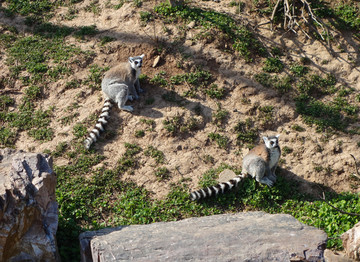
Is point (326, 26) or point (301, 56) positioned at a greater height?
point (326, 26)

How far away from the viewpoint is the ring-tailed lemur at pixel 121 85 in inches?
360


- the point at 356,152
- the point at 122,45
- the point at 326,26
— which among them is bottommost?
the point at 356,152

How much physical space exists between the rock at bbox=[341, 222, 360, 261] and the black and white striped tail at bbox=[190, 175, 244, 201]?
220cm

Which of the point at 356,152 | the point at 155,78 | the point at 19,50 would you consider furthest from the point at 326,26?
the point at 19,50

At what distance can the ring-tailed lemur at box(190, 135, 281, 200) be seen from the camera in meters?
7.85

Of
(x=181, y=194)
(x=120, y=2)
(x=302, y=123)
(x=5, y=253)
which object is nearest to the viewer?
(x=5, y=253)

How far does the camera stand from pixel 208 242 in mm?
5246

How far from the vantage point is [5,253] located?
522 centimetres

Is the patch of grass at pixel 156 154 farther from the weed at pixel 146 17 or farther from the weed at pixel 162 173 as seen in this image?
the weed at pixel 146 17

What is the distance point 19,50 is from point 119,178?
488 cm

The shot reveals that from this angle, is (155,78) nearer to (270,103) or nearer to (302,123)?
(270,103)

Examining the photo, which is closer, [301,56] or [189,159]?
[189,159]

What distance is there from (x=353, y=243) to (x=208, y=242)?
92.5 inches

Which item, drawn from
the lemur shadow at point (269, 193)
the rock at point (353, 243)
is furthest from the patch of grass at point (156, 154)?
the rock at point (353, 243)
